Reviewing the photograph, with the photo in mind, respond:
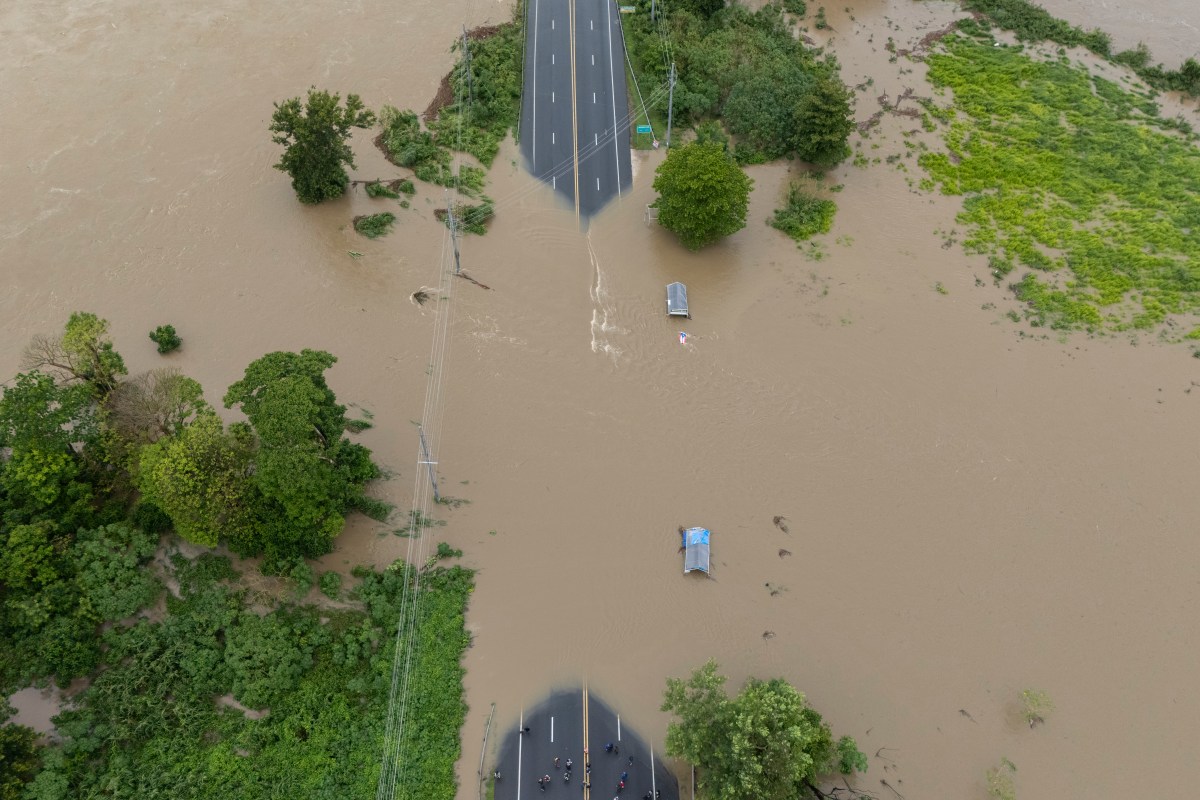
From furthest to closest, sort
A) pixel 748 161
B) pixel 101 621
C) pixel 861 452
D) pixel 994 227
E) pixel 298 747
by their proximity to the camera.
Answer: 1. pixel 748 161
2. pixel 994 227
3. pixel 861 452
4. pixel 101 621
5. pixel 298 747

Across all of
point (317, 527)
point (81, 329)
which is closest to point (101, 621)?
point (317, 527)

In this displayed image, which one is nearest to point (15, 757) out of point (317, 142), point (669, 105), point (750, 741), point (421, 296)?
point (750, 741)

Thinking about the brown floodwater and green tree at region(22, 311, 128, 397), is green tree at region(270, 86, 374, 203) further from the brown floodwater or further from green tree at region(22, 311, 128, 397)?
green tree at region(22, 311, 128, 397)

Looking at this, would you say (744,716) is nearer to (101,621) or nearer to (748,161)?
(101,621)

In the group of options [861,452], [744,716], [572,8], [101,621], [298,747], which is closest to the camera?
[744,716]

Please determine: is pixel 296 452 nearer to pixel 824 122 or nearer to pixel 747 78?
pixel 824 122

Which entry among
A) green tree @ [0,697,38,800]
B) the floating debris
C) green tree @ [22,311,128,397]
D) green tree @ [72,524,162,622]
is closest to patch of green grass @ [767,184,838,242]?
the floating debris
